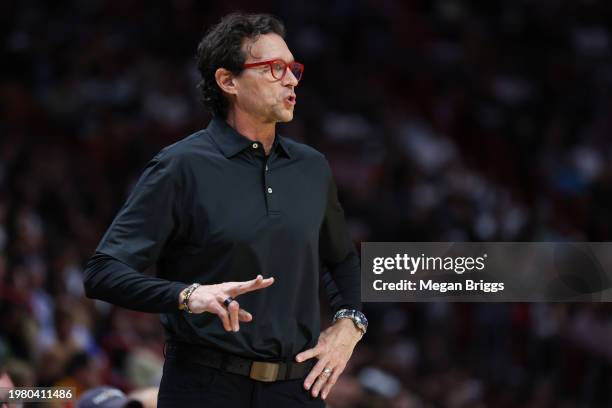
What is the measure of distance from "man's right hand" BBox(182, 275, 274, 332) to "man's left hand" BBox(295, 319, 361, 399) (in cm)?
39

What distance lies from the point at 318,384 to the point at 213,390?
305 millimetres

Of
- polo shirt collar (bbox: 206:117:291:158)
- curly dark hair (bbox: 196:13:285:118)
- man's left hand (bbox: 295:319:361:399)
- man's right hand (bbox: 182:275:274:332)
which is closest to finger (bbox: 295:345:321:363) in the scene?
man's left hand (bbox: 295:319:361:399)

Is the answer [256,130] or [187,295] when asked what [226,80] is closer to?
[256,130]

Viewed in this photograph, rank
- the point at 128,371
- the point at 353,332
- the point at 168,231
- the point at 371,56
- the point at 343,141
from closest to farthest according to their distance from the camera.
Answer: the point at 168,231, the point at 353,332, the point at 128,371, the point at 343,141, the point at 371,56

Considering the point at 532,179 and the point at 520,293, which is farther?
the point at 532,179

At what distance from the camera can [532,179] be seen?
962 centimetres

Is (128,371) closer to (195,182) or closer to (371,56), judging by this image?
(195,182)

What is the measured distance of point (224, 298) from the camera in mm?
2732

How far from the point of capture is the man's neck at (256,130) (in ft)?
10.6

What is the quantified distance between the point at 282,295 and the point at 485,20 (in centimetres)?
866

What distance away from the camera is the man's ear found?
3262 mm

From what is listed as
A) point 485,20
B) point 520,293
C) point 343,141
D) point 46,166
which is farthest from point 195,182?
point 485,20

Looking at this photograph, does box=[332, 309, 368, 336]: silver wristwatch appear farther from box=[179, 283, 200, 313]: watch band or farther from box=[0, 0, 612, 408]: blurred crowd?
box=[0, 0, 612, 408]: blurred crowd

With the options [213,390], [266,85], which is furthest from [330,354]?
[266,85]
